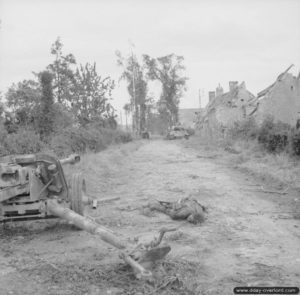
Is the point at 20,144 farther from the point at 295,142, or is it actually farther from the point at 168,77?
the point at 168,77

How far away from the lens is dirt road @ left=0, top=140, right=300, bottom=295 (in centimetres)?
514

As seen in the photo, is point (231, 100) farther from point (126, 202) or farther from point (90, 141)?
point (126, 202)

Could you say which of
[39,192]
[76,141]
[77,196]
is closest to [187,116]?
[76,141]

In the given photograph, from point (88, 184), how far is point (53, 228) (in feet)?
17.1

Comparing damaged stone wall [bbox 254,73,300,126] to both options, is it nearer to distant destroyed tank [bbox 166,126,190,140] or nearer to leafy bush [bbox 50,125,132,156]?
leafy bush [bbox 50,125,132,156]

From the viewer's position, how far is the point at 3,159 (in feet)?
25.3

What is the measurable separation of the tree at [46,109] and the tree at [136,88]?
36.9 meters

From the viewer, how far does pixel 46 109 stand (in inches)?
946

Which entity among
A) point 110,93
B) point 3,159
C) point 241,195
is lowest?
point 241,195

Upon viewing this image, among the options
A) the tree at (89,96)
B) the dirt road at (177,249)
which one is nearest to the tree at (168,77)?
the tree at (89,96)

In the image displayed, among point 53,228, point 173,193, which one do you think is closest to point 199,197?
point 173,193

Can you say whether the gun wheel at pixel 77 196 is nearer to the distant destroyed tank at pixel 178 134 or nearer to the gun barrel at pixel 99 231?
the gun barrel at pixel 99 231

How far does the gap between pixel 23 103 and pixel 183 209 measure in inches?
748

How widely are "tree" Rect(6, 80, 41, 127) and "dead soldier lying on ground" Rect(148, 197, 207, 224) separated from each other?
15095mm
